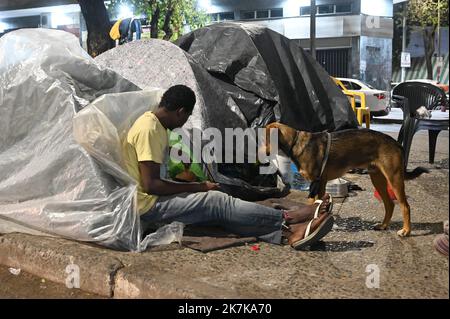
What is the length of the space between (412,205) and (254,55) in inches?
99.6

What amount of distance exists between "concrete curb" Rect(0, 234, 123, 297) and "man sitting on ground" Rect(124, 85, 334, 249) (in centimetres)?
55

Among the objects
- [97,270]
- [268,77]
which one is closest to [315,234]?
[97,270]

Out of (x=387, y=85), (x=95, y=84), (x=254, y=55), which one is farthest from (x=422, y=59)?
(x=95, y=84)

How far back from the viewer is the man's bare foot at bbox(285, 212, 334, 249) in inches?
157

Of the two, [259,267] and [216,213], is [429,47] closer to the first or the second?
[216,213]

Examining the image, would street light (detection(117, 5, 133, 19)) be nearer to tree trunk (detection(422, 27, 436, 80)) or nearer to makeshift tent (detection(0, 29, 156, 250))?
makeshift tent (detection(0, 29, 156, 250))

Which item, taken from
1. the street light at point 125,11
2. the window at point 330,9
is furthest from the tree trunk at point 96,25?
the window at point 330,9

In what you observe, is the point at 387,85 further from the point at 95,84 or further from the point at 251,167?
the point at 95,84

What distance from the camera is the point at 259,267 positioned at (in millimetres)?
3705

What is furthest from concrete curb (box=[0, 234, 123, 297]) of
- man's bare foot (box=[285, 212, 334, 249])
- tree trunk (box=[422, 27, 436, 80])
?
tree trunk (box=[422, 27, 436, 80])

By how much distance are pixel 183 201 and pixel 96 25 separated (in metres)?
7.91

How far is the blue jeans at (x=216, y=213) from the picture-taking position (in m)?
4.07

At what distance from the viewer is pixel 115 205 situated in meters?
4.00
